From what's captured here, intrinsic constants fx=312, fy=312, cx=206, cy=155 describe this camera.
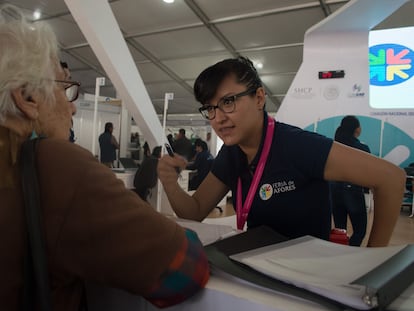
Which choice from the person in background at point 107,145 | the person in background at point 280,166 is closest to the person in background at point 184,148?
the person in background at point 280,166

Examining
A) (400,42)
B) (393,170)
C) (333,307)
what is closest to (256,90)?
(393,170)

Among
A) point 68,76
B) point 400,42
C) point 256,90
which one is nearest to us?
point 68,76

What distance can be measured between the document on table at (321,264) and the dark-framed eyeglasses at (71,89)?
0.52 meters

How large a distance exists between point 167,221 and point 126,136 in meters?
8.47

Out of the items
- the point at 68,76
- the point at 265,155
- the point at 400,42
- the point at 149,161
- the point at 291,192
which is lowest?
the point at 149,161

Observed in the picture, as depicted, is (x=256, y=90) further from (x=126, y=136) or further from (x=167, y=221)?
(x=126, y=136)

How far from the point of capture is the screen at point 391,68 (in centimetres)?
378

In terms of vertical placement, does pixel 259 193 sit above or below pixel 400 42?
below

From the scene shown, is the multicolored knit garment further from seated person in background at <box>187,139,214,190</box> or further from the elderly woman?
seated person in background at <box>187,139,214,190</box>

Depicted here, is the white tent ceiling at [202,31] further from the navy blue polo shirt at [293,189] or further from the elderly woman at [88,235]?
the elderly woman at [88,235]

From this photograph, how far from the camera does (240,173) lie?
1.11 metres

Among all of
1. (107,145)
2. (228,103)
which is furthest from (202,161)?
(228,103)

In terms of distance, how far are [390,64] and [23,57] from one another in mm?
4334

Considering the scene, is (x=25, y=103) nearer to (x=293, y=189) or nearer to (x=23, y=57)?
(x=23, y=57)
